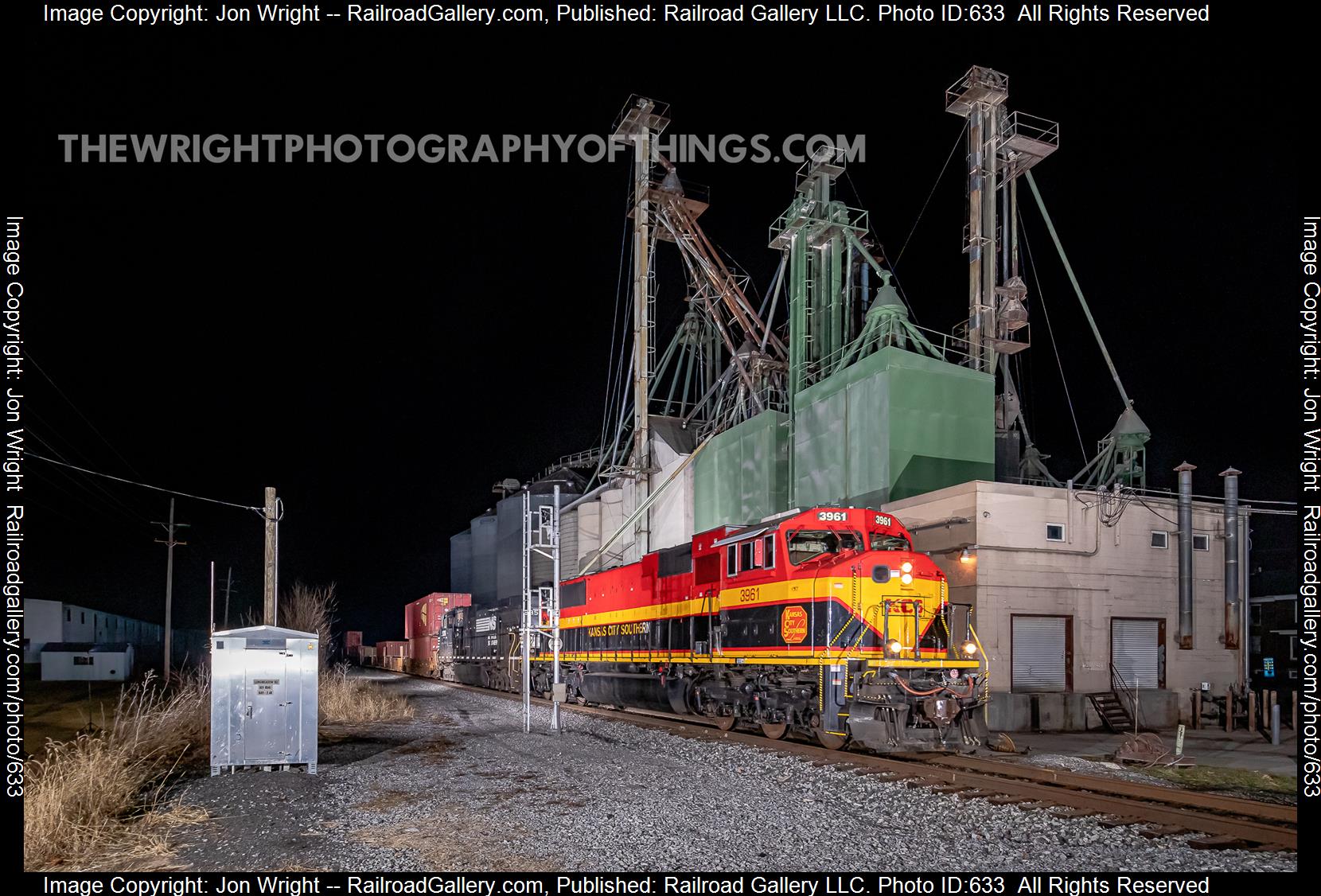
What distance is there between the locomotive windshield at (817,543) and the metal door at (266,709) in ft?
27.2

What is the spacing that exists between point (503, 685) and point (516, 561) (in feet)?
70.3

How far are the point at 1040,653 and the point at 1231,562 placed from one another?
18.8 feet

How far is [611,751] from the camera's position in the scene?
56.3 ft

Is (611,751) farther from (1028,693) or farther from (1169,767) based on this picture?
(1028,693)

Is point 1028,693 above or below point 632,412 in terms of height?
below

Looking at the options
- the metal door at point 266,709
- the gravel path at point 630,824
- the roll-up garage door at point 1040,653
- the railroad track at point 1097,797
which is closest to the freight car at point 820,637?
the railroad track at point 1097,797

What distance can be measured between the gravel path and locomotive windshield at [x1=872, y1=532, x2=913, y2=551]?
4.04 meters

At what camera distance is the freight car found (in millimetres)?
15812

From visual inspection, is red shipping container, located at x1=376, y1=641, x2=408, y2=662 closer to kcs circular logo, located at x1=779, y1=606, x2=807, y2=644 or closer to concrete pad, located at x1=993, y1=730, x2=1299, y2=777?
concrete pad, located at x1=993, y1=730, x2=1299, y2=777

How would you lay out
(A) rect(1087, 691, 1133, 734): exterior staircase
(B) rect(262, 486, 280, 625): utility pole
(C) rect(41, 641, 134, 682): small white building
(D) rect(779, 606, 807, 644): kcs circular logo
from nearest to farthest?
(D) rect(779, 606, 807, 644): kcs circular logo → (B) rect(262, 486, 280, 625): utility pole → (A) rect(1087, 691, 1133, 734): exterior staircase → (C) rect(41, 641, 134, 682): small white building

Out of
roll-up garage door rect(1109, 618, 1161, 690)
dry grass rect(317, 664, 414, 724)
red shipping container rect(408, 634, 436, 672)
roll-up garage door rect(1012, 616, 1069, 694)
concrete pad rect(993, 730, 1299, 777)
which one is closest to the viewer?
concrete pad rect(993, 730, 1299, 777)

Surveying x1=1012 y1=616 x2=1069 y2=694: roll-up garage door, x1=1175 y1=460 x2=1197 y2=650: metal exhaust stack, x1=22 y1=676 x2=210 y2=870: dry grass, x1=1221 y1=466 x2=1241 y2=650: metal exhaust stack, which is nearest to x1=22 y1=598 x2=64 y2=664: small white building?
x1=22 y1=676 x2=210 y2=870: dry grass

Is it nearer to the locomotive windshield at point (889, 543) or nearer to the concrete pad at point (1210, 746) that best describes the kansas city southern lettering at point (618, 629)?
the locomotive windshield at point (889, 543)
